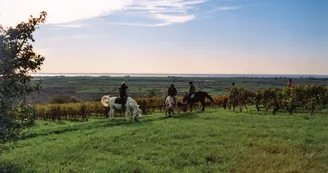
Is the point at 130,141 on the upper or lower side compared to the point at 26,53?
lower

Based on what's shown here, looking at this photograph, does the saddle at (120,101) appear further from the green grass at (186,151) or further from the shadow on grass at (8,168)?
the shadow on grass at (8,168)

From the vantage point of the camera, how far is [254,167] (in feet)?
45.1

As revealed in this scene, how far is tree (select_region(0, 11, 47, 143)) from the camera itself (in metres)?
13.2

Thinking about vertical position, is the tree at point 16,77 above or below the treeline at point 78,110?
above

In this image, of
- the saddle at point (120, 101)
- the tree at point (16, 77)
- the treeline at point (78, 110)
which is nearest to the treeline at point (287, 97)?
the treeline at point (78, 110)

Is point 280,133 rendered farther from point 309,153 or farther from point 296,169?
point 296,169

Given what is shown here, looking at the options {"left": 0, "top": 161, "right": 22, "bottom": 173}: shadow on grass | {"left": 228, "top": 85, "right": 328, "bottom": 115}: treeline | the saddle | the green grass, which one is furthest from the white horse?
{"left": 0, "top": 161, "right": 22, "bottom": 173}: shadow on grass

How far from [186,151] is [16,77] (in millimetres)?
8752

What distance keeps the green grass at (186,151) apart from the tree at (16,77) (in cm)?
214

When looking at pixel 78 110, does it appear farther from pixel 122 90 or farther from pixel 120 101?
pixel 122 90

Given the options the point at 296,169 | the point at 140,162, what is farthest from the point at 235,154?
the point at 140,162

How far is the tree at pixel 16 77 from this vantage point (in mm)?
13234

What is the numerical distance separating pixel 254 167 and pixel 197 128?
8052 millimetres

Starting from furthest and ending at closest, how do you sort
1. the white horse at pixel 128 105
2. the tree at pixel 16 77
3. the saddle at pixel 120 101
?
the saddle at pixel 120 101 → the white horse at pixel 128 105 → the tree at pixel 16 77
